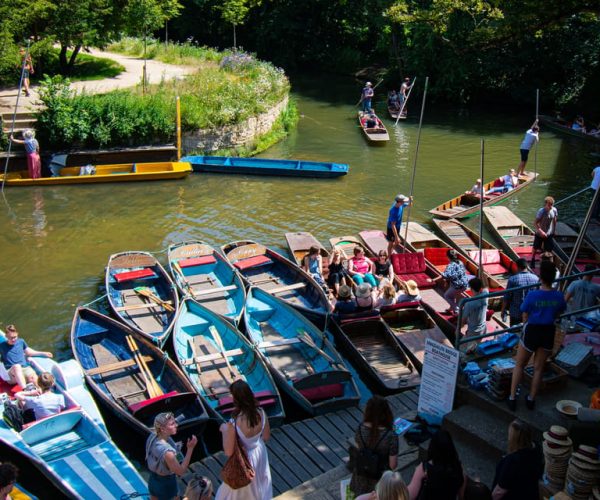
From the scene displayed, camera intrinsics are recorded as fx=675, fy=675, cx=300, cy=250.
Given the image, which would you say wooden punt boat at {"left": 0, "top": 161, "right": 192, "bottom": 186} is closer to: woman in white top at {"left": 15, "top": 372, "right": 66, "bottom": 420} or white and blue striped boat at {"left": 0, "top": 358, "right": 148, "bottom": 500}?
white and blue striped boat at {"left": 0, "top": 358, "right": 148, "bottom": 500}

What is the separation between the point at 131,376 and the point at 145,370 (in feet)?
0.97

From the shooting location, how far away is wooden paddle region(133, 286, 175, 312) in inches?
543

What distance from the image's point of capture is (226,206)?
20703 millimetres

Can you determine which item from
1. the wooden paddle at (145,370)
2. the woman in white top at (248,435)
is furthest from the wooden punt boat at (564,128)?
the woman in white top at (248,435)

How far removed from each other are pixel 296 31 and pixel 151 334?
34.1 metres

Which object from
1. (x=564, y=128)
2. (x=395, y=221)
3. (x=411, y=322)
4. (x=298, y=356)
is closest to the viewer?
(x=298, y=356)

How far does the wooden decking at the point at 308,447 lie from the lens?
922 centimetres

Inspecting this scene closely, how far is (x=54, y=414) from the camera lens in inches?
392

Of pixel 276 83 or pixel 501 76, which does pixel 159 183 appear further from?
pixel 501 76

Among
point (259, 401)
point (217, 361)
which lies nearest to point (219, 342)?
point (217, 361)

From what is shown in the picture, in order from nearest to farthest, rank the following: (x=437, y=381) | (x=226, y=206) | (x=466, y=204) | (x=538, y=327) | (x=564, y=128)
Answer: (x=538, y=327), (x=437, y=381), (x=466, y=204), (x=226, y=206), (x=564, y=128)

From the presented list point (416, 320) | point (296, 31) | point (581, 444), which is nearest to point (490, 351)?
point (581, 444)

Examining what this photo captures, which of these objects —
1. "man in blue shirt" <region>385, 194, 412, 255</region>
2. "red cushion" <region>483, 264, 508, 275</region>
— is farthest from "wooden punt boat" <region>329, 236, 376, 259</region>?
"red cushion" <region>483, 264, 508, 275</region>

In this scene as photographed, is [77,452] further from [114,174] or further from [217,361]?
[114,174]
